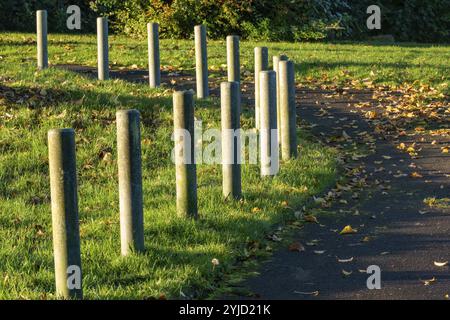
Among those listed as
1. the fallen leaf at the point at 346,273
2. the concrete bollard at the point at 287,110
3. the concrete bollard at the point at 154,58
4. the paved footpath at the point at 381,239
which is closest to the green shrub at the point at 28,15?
the concrete bollard at the point at 154,58

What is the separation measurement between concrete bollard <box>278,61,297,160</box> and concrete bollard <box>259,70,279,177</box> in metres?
0.56

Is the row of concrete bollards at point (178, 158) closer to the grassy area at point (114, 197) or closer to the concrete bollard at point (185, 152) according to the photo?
→ the concrete bollard at point (185, 152)

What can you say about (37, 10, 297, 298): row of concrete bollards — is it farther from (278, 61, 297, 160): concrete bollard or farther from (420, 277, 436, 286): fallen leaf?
(420, 277, 436, 286): fallen leaf

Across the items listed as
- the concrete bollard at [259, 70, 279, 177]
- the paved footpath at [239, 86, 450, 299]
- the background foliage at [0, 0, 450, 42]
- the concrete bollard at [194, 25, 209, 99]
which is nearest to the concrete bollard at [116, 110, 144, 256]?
the paved footpath at [239, 86, 450, 299]

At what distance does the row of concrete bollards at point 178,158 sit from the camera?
22.0ft

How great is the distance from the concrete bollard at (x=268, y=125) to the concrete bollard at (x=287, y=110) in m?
0.56

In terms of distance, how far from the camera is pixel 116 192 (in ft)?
34.0

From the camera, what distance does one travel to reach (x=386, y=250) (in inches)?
330

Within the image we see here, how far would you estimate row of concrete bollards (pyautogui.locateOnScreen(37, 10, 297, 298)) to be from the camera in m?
6.71

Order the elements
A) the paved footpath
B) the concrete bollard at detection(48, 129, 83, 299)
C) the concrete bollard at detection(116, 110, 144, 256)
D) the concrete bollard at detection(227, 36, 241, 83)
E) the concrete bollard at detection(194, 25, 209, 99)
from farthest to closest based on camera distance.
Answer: the concrete bollard at detection(194, 25, 209, 99) < the concrete bollard at detection(227, 36, 241, 83) < the concrete bollard at detection(116, 110, 144, 256) < the paved footpath < the concrete bollard at detection(48, 129, 83, 299)

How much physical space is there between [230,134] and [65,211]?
10.2ft

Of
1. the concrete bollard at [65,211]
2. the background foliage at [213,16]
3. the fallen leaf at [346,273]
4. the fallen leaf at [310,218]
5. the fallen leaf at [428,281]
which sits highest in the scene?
the background foliage at [213,16]

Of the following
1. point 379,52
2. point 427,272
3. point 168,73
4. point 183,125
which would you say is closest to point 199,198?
point 183,125
